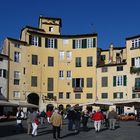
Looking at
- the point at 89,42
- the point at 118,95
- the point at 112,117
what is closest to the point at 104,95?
the point at 118,95

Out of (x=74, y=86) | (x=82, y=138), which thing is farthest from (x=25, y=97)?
(x=82, y=138)

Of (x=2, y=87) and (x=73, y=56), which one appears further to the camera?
(x=73, y=56)

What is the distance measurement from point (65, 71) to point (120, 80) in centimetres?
1042

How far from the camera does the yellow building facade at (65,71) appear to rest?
233ft

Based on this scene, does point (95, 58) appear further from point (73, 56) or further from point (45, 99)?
point (45, 99)

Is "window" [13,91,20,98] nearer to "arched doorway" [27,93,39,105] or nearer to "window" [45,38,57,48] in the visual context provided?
"arched doorway" [27,93,39,105]

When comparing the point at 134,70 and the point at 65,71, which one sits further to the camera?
the point at 65,71

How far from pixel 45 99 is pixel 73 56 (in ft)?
31.3

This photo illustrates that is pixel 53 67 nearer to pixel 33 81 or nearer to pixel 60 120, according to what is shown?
pixel 33 81

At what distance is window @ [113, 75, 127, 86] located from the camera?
71500 mm

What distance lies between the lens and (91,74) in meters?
74.7

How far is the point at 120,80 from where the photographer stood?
72000 mm

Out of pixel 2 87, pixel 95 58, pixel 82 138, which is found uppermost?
pixel 95 58

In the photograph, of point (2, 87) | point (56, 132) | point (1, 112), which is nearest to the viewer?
point (56, 132)
